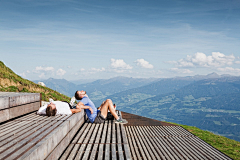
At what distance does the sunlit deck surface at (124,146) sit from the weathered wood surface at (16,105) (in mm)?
2092

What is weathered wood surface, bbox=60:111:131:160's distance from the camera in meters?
4.56

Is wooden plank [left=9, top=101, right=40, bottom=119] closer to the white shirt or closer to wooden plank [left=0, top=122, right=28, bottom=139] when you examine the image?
the white shirt

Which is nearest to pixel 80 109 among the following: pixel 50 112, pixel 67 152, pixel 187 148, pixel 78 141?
pixel 50 112

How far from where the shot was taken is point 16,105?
653 cm

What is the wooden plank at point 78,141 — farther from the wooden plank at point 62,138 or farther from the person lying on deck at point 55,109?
the person lying on deck at point 55,109

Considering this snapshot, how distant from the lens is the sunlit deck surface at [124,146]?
15.5 feet

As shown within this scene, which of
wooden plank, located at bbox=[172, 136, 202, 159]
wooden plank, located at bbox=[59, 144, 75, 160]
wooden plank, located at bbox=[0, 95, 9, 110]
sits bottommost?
wooden plank, located at bbox=[172, 136, 202, 159]

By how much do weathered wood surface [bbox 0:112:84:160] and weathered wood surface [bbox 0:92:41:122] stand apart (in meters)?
0.58

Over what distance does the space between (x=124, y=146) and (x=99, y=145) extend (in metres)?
0.63

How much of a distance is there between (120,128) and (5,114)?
356 cm

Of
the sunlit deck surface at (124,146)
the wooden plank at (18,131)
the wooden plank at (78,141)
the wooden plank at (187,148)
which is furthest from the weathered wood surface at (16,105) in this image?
the wooden plank at (187,148)

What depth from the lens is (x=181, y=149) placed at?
908cm

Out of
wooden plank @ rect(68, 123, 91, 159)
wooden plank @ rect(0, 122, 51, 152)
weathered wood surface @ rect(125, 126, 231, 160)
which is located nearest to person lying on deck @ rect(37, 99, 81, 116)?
wooden plank @ rect(68, 123, 91, 159)

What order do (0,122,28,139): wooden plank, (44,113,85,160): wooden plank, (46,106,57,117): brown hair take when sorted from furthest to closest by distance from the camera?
(46,106,57,117): brown hair, (0,122,28,139): wooden plank, (44,113,85,160): wooden plank
